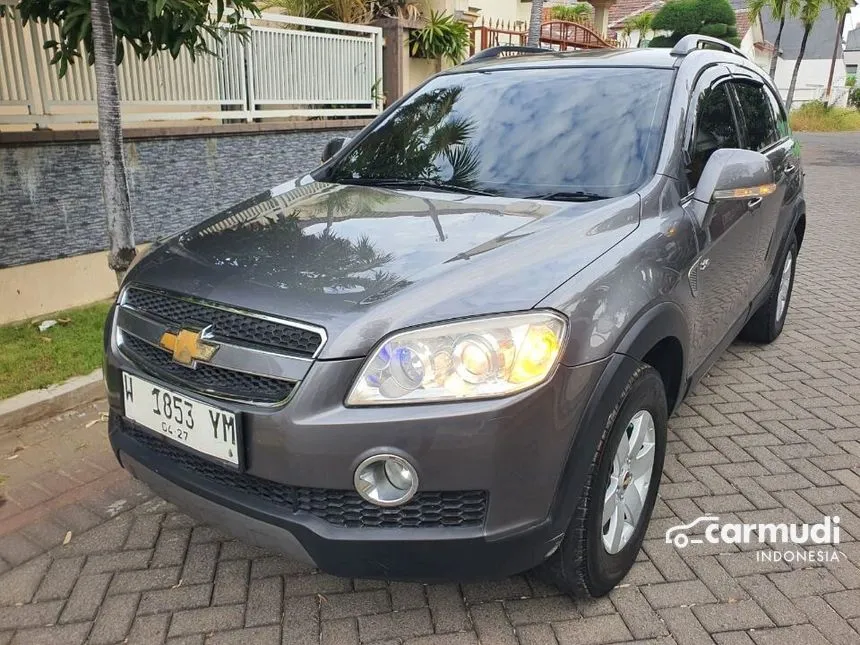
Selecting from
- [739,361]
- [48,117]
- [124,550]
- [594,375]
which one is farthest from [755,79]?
[48,117]

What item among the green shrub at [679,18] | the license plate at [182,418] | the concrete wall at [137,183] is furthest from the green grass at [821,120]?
the license plate at [182,418]

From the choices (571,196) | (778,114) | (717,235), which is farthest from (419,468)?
(778,114)

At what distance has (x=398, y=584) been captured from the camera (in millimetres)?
2553

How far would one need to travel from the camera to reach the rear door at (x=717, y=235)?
2922 mm

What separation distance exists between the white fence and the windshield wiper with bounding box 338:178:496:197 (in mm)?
2942

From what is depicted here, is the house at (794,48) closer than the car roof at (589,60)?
No

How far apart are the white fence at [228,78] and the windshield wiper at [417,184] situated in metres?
2.94

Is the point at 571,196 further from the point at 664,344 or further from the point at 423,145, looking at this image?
the point at 423,145

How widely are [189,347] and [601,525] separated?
52.6 inches

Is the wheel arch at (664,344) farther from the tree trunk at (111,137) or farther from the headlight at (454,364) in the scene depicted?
the tree trunk at (111,137)

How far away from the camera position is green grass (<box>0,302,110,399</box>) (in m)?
4.00

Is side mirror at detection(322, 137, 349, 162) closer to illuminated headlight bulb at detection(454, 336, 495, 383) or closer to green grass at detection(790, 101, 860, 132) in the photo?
illuminated headlight bulb at detection(454, 336, 495, 383)

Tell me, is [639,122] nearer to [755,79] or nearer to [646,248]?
[646,248]

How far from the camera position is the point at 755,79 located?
171 inches
